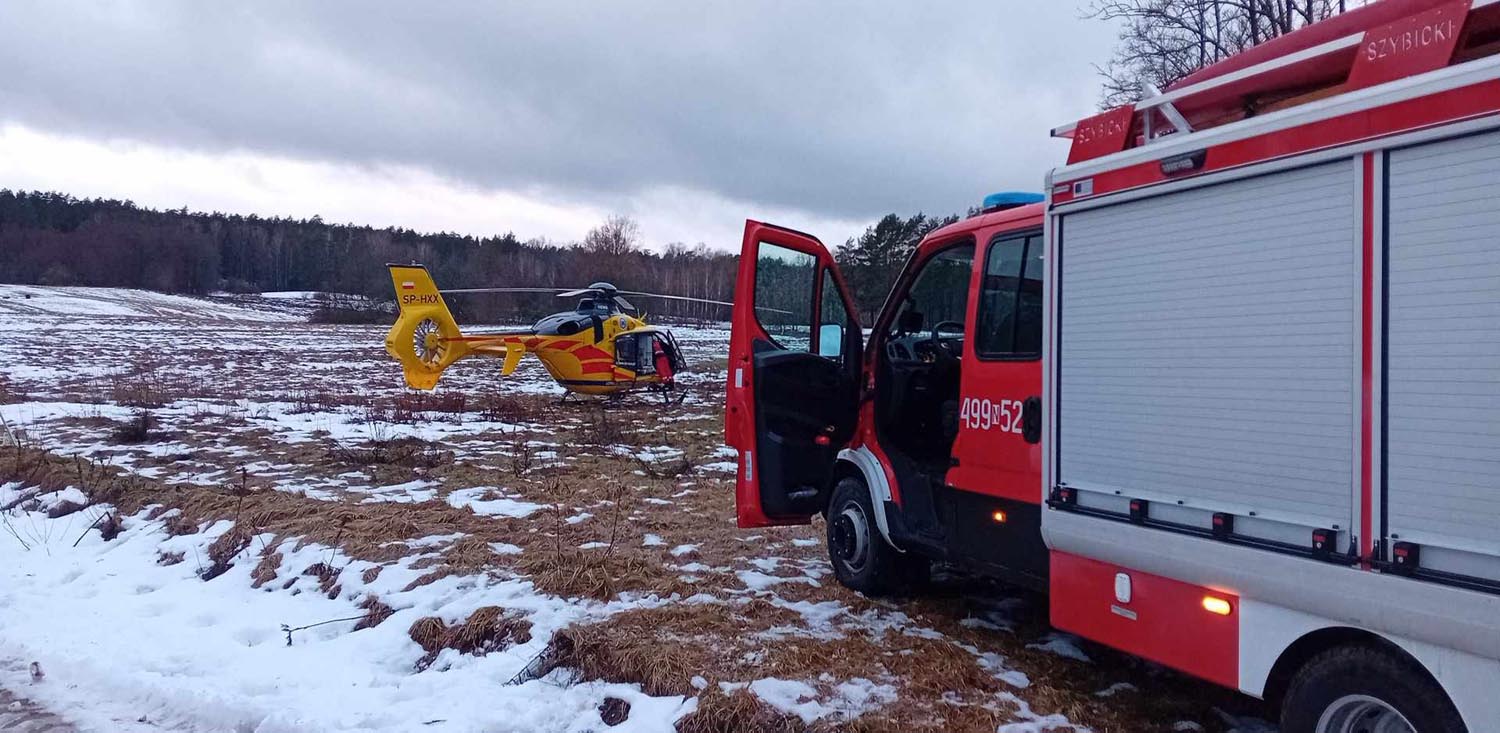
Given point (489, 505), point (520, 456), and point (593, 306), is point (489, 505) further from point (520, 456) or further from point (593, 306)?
point (593, 306)

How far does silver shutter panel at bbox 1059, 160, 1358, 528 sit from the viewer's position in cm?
329

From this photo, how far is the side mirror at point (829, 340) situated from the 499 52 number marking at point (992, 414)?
131cm

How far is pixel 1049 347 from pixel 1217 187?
1.11 metres

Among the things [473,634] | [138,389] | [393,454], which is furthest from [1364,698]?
[138,389]

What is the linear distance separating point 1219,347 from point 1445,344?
0.81 m

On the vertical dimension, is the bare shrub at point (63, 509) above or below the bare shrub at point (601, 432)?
below

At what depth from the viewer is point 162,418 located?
48.7 ft

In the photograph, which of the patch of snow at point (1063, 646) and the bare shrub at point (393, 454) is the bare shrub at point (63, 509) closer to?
the bare shrub at point (393, 454)

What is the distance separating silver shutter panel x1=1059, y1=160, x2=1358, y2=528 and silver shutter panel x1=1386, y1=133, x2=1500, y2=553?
0.15 m

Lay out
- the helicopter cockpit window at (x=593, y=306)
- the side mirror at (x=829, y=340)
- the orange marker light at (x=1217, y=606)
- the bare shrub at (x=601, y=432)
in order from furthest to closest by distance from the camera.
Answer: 1. the helicopter cockpit window at (x=593, y=306)
2. the bare shrub at (x=601, y=432)
3. the side mirror at (x=829, y=340)
4. the orange marker light at (x=1217, y=606)

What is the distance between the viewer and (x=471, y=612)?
579cm

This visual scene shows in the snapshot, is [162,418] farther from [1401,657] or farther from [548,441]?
[1401,657]

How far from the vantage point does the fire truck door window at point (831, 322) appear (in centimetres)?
642

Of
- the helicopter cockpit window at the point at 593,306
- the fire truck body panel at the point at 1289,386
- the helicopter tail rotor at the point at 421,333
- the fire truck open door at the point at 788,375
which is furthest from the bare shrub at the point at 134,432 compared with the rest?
the fire truck body panel at the point at 1289,386
